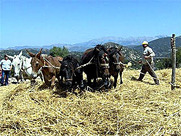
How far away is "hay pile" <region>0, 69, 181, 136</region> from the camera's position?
3745mm

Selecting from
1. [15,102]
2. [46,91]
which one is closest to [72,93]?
[46,91]

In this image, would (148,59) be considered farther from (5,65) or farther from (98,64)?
(5,65)

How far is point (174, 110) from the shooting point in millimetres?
4094

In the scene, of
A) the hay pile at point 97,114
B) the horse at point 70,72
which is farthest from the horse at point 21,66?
the hay pile at point 97,114

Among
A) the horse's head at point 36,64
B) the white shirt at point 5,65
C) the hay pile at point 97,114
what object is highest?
the horse's head at point 36,64

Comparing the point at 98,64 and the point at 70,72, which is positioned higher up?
the point at 98,64

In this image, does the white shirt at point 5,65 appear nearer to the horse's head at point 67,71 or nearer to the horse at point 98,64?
the horse at point 98,64

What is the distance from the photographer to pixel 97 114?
4.43 metres

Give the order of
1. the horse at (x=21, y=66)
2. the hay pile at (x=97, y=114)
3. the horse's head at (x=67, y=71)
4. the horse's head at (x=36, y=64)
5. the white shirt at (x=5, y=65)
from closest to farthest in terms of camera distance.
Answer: the hay pile at (x=97, y=114) < the horse's head at (x=67, y=71) < the horse's head at (x=36, y=64) < the horse at (x=21, y=66) < the white shirt at (x=5, y=65)

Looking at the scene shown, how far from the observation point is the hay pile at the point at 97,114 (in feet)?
12.3

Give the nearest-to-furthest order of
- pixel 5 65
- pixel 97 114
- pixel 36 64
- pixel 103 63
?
1. pixel 97 114
2. pixel 103 63
3. pixel 36 64
4. pixel 5 65

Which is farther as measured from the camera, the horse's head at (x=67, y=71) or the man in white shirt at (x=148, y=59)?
the man in white shirt at (x=148, y=59)

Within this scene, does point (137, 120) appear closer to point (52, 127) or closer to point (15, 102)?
point (52, 127)

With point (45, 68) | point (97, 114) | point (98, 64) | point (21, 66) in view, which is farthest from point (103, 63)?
point (21, 66)
